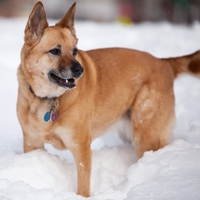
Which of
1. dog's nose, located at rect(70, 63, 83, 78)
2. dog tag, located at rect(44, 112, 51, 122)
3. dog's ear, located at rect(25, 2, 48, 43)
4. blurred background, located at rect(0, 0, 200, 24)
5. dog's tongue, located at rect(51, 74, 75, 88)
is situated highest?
dog's ear, located at rect(25, 2, 48, 43)

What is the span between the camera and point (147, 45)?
753 centimetres

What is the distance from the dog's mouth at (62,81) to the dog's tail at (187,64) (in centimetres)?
133

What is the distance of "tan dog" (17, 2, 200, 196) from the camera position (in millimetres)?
3150

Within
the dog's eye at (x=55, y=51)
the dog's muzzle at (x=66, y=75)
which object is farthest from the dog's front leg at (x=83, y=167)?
the dog's eye at (x=55, y=51)

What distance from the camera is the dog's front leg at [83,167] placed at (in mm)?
3213

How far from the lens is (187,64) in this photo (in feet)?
13.0

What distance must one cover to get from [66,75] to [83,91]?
29 centimetres

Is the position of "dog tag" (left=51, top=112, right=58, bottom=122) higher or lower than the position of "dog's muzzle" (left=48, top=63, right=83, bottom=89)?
lower

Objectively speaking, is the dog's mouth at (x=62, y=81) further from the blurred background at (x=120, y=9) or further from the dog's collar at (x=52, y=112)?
the blurred background at (x=120, y=9)

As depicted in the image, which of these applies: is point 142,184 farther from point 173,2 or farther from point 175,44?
point 173,2

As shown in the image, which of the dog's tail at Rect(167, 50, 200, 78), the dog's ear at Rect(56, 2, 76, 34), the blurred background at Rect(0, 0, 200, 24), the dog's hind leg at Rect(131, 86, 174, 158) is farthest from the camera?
the blurred background at Rect(0, 0, 200, 24)

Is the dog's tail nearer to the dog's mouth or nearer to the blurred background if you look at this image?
the dog's mouth

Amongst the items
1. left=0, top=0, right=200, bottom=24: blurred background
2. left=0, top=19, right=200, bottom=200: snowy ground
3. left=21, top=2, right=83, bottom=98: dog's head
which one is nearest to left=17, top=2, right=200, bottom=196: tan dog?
left=21, top=2, right=83, bottom=98: dog's head

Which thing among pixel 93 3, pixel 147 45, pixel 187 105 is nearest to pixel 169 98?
pixel 187 105
